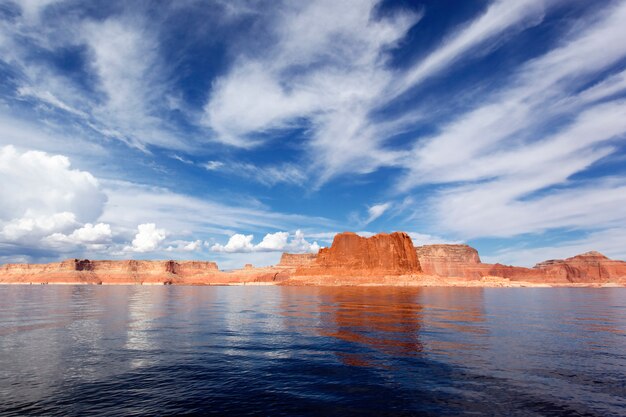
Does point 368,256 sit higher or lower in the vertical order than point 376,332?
higher

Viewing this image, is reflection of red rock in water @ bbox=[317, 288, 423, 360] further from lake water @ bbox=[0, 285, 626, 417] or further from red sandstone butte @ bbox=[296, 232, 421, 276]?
red sandstone butte @ bbox=[296, 232, 421, 276]

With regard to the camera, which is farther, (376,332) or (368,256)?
(368,256)

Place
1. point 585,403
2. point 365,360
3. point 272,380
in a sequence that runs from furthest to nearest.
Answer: point 365,360 < point 272,380 < point 585,403

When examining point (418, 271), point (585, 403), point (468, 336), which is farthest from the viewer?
point (418, 271)

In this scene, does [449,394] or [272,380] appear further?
[272,380]

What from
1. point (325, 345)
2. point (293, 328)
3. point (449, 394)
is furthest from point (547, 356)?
point (293, 328)

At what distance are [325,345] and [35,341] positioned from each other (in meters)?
17.6

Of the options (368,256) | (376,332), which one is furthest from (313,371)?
(368,256)

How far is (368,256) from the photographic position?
538ft

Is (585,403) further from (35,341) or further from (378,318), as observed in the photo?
(35,341)

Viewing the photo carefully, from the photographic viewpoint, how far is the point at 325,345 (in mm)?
20422

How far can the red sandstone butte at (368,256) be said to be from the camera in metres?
158

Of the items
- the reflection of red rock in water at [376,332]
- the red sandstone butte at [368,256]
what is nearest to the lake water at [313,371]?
the reflection of red rock in water at [376,332]

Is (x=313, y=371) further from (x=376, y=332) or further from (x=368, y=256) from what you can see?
(x=368, y=256)
